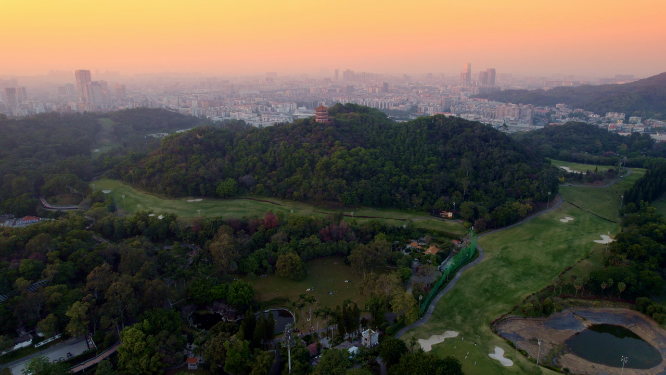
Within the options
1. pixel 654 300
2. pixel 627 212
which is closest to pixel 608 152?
pixel 627 212

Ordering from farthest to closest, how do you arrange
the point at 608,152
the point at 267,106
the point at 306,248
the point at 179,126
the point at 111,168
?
1. the point at 267,106
2. the point at 179,126
3. the point at 608,152
4. the point at 111,168
5. the point at 306,248

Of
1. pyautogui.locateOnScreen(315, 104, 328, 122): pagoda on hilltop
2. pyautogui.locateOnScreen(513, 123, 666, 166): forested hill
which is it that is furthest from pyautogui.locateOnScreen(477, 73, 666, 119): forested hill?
pyautogui.locateOnScreen(315, 104, 328, 122): pagoda on hilltop

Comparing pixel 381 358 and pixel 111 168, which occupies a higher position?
pixel 111 168

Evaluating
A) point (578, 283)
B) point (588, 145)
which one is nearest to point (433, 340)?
point (578, 283)

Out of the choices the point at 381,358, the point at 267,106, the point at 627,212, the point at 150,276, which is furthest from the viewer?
the point at 267,106

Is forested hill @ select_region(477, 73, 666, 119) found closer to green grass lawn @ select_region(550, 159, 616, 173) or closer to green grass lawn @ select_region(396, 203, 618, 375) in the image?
green grass lawn @ select_region(550, 159, 616, 173)

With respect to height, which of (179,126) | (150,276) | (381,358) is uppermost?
(179,126)

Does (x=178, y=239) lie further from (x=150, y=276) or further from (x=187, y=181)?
(x=187, y=181)
